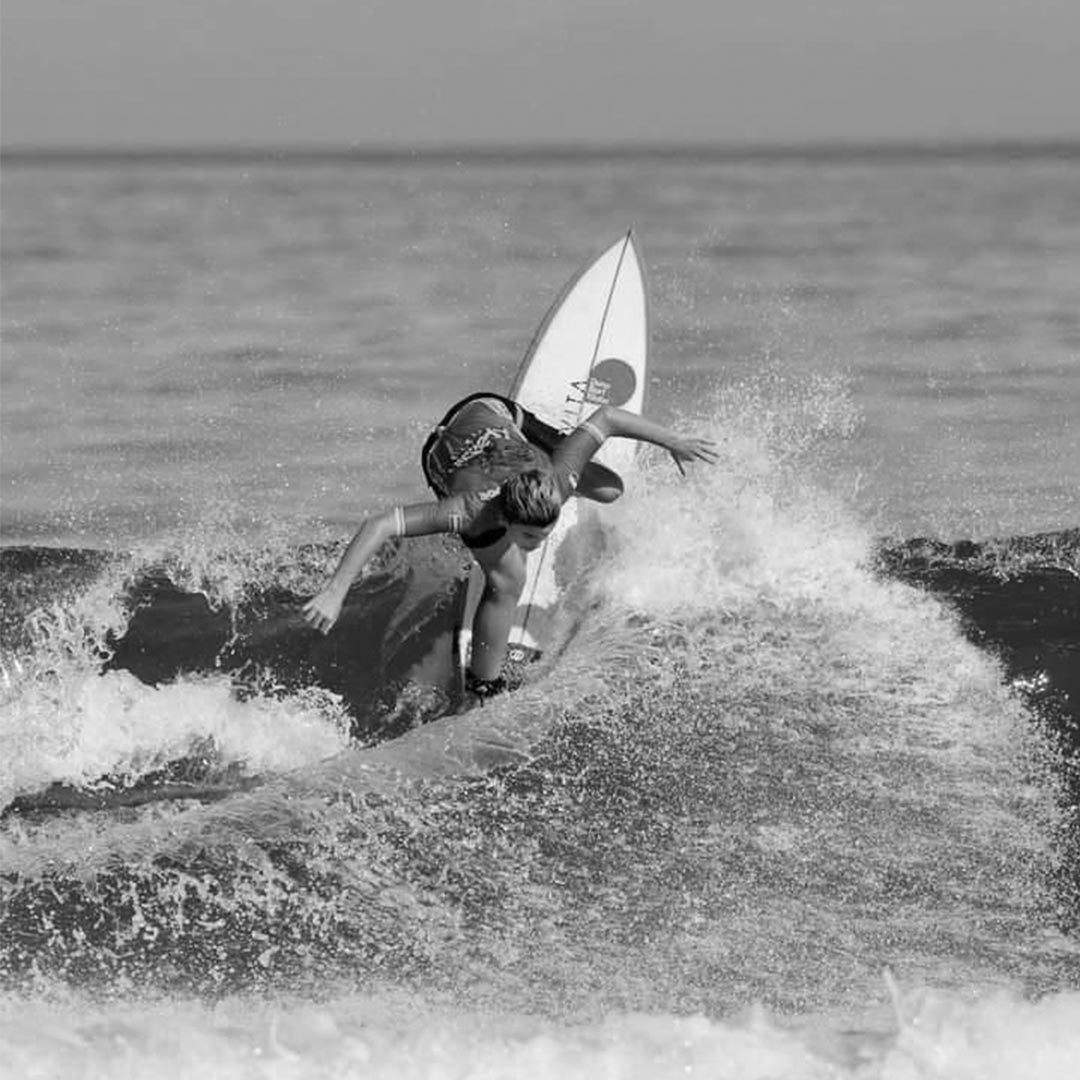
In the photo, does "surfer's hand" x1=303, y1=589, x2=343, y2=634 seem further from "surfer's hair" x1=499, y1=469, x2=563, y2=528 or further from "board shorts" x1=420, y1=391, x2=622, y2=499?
"board shorts" x1=420, y1=391, x2=622, y2=499

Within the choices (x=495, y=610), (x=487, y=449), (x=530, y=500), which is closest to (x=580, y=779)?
(x=495, y=610)

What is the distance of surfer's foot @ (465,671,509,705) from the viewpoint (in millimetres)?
7629

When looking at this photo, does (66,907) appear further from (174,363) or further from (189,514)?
(174,363)

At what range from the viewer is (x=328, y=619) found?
20.7 ft

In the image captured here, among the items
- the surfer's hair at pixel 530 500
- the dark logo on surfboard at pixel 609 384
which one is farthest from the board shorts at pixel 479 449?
the dark logo on surfboard at pixel 609 384

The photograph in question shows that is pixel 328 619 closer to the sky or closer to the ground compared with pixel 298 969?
closer to the sky

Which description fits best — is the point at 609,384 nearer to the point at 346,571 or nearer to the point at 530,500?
the point at 530,500

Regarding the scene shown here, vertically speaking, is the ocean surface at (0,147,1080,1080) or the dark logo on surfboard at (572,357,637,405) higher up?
the dark logo on surfboard at (572,357,637,405)

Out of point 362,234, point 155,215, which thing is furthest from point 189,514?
point 155,215

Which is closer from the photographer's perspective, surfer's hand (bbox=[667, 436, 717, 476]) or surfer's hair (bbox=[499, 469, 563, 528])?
surfer's hair (bbox=[499, 469, 563, 528])

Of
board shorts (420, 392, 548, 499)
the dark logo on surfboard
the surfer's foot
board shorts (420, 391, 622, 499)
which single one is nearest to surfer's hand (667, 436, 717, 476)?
board shorts (420, 391, 622, 499)

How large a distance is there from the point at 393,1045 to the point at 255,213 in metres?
41.3

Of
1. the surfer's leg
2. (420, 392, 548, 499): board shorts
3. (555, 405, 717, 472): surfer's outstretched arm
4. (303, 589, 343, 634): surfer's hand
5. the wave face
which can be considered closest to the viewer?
the wave face

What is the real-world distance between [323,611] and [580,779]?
121cm
